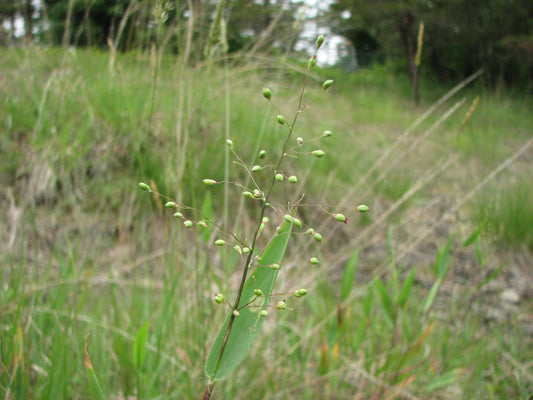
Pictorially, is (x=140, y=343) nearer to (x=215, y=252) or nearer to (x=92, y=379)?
(x=92, y=379)

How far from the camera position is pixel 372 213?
261 centimetres

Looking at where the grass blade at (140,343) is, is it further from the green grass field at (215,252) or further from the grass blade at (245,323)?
the grass blade at (245,323)

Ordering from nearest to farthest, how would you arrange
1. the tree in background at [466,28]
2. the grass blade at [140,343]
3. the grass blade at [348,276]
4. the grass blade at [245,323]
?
the grass blade at [245,323], the grass blade at [140,343], the grass blade at [348,276], the tree in background at [466,28]

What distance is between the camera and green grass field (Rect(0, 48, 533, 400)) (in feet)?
3.28

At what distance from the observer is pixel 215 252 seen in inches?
91.4

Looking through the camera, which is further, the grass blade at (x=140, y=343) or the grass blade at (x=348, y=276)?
the grass blade at (x=348, y=276)

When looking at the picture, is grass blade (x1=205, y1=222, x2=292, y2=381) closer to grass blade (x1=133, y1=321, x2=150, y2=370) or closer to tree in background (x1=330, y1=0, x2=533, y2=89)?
grass blade (x1=133, y1=321, x2=150, y2=370)

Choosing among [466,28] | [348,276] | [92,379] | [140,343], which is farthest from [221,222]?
[466,28]

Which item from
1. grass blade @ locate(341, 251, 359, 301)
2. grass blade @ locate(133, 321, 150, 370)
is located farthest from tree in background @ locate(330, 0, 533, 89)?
grass blade @ locate(133, 321, 150, 370)

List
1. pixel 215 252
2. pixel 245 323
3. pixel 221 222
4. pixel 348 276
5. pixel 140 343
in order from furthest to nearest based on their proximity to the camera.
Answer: pixel 215 252 → pixel 221 222 → pixel 348 276 → pixel 140 343 → pixel 245 323

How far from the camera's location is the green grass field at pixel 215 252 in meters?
1.00

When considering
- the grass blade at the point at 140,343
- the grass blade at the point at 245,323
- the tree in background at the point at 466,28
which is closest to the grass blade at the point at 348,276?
the grass blade at the point at 140,343

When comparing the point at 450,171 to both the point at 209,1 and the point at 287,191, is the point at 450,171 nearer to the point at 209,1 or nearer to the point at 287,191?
the point at 287,191

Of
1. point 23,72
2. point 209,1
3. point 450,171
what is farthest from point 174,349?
point 450,171
